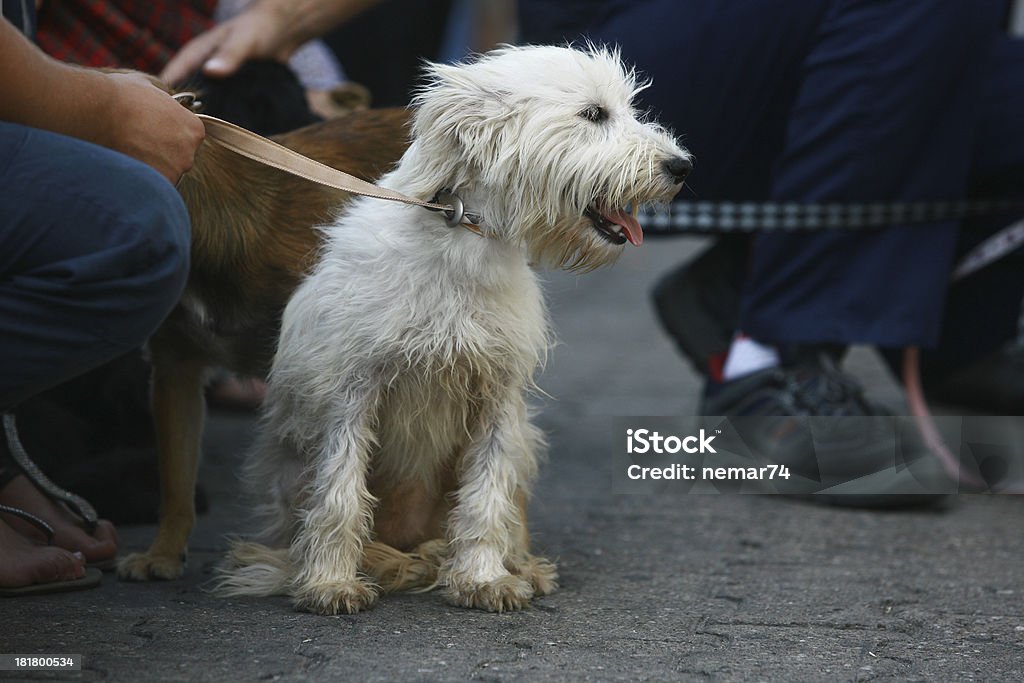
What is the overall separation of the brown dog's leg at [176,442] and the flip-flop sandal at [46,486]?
0.47ft

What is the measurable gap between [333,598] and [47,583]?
1.96ft

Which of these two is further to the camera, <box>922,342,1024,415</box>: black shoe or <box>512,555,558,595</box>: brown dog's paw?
<box>922,342,1024,415</box>: black shoe

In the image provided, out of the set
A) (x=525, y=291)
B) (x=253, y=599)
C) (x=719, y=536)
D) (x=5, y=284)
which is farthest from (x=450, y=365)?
(x=719, y=536)

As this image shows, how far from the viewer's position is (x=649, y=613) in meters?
2.47

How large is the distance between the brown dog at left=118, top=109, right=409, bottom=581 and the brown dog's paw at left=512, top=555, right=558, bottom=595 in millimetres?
717

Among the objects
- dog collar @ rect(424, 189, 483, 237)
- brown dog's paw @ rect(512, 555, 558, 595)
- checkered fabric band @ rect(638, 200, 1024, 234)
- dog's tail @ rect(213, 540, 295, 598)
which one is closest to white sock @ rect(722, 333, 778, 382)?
checkered fabric band @ rect(638, 200, 1024, 234)

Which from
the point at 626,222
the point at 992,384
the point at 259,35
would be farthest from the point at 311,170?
the point at 992,384

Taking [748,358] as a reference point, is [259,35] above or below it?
above

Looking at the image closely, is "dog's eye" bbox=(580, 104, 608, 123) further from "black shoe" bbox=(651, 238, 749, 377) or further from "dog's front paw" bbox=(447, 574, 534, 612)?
"black shoe" bbox=(651, 238, 749, 377)

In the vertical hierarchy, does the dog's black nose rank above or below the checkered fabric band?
below

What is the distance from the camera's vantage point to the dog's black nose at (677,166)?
238 cm

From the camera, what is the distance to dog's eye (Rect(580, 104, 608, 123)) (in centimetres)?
241

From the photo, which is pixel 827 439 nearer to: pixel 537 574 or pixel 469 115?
pixel 537 574

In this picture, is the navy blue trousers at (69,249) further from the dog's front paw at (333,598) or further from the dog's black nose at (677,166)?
the dog's black nose at (677,166)
